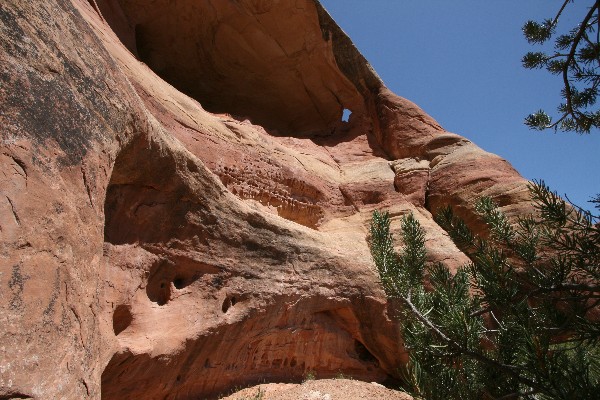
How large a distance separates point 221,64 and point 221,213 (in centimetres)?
1050

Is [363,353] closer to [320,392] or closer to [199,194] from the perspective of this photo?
[320,392]

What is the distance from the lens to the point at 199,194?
6648 millimetres

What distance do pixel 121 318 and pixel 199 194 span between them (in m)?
1.97

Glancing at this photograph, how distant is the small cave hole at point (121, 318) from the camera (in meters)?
5.54

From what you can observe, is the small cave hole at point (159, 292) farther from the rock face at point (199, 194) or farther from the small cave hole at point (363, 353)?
the small cave hole at point (363, 353)

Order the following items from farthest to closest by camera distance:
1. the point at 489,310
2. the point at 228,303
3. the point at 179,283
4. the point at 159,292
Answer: the point at 228,303
the point at 179,283
the point at 159,292
the point at 489,310

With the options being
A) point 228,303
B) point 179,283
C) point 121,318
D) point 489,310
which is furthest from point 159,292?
point 489,310

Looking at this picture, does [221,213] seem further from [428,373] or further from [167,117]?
[428,373]

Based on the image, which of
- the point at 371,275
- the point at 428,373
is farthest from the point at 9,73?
the point at 371,275

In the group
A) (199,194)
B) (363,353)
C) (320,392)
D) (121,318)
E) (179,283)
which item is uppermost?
(199,194)

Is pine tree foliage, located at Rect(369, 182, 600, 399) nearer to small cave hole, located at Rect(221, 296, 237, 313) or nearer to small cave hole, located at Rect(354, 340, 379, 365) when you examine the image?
small cave hole, located at Rect(221, 296, 237, 313)

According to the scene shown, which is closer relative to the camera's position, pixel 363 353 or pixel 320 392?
pixel 320 392

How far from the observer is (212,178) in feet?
22.8

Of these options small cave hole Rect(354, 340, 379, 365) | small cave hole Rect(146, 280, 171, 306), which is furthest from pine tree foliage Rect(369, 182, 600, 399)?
small cave hole Rect(354, 340, 379, 365)
